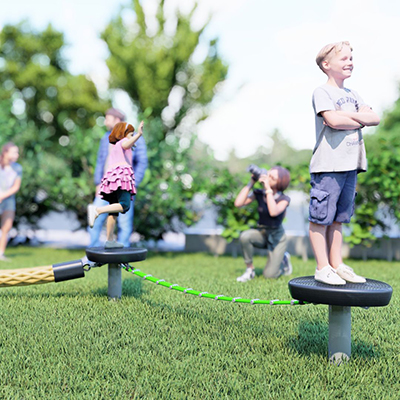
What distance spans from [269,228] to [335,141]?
304 centimetres

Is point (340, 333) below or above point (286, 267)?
above

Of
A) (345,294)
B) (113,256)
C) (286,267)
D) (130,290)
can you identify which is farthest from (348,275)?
(286,267)

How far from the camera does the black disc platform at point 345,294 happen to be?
8.09 feet

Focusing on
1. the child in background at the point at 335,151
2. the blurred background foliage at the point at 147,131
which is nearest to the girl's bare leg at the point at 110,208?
the child in background at the point at 335,151

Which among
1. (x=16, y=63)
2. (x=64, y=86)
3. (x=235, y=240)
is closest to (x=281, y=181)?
(x=235, y=240)

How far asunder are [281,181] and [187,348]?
10.4 feet

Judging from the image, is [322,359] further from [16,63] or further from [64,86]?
[16,63]

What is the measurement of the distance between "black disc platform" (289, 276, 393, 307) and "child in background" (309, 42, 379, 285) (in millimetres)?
139

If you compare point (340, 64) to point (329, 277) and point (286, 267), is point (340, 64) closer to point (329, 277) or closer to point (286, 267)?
point (329, 277)

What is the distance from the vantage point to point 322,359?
8.97 ft

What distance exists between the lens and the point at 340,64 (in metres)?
2.82

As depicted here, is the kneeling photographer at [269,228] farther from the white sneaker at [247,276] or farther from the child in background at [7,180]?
the child in background at [7,180]

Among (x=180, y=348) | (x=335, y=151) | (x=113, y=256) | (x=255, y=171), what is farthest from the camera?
(x=255, y=171)

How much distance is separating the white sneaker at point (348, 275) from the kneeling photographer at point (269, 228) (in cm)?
257
